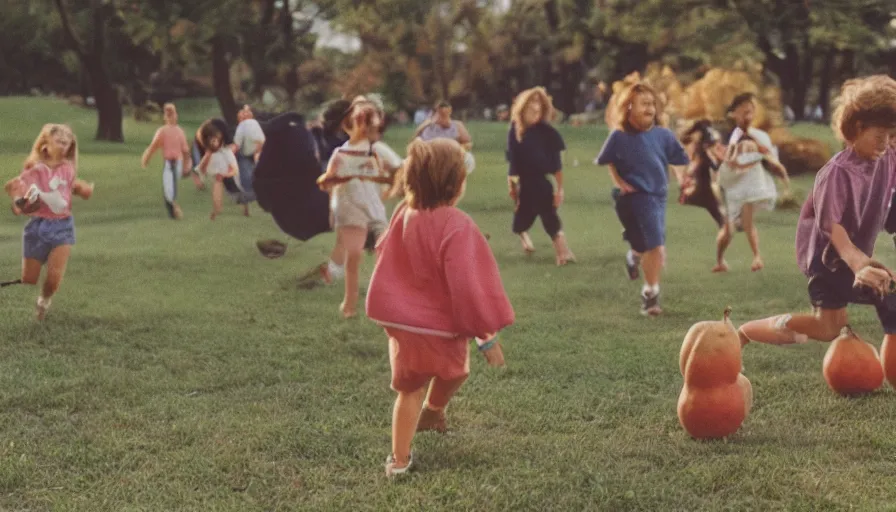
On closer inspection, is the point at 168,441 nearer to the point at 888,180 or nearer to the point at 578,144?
the point at 888,180

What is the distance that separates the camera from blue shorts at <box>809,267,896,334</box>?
5434mm

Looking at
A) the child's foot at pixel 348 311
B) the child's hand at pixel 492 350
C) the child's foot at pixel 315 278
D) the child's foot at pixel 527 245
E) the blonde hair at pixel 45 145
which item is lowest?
the child's foot at pixel 527 245

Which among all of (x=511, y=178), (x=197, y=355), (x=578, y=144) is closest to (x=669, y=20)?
(x=578, y=144)

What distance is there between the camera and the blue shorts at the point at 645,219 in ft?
29.4

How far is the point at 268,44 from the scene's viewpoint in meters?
41.6

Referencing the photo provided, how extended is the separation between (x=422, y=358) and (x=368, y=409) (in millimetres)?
1526

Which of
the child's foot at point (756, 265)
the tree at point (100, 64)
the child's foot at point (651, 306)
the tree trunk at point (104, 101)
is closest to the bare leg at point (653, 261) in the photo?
the child's foot at point (651, 306)

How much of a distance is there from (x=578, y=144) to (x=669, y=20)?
252 inches

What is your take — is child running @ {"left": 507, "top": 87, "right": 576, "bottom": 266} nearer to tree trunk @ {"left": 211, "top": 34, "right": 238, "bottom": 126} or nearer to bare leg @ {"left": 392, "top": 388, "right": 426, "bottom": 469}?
bare leg @ {"left": 392, "top": 388, "right": 426, "bottom": 469}

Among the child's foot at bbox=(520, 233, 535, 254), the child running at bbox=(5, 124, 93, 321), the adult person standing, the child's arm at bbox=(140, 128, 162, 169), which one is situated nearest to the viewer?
the child running at bbox=(5, 124, 93, 321)

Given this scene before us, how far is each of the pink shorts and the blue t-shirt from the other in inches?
182

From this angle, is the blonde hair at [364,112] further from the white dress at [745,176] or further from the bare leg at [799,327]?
the white dress at [745,176]

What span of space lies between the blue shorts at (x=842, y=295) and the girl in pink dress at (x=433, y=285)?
80.3 inches

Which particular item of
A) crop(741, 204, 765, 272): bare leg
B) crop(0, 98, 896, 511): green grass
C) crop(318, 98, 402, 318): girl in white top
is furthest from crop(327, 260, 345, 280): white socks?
crop(741, 204, 765, 272): bare leg
